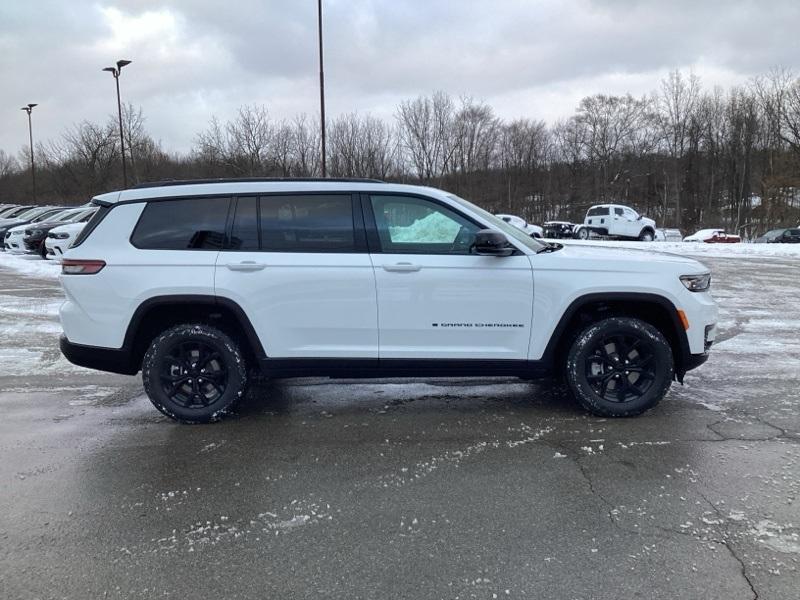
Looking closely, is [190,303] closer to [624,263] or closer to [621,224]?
[624,263]

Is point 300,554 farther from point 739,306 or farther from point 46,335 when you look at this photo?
point 739,306

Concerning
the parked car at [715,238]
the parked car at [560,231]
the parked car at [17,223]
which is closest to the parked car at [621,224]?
the parked car at [715,238]

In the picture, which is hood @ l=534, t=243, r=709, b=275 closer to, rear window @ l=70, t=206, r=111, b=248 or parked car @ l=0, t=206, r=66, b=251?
rear window @ l=70, t=206, r=111, b=248

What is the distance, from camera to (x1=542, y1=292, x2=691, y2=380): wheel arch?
445 centimetres

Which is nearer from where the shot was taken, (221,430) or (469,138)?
(221,430)

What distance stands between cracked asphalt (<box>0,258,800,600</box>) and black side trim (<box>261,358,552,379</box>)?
42 cm

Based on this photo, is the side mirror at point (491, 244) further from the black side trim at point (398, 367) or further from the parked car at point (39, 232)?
the parked car at point (39, 232)

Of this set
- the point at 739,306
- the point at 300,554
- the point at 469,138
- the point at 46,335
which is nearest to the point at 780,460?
the point at 300,554

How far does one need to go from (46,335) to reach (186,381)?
4.61 m

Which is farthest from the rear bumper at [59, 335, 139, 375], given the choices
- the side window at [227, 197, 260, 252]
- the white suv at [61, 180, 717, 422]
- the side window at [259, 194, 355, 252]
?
the side window at [259, 194, 355, 252]

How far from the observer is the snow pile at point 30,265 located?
49.9 ft

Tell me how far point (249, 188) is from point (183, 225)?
0.59m

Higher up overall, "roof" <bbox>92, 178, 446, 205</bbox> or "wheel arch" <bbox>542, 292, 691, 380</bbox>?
"roof" <bbox>92, 178, 446, 205</bbox>

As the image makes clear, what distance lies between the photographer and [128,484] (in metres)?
3.63
